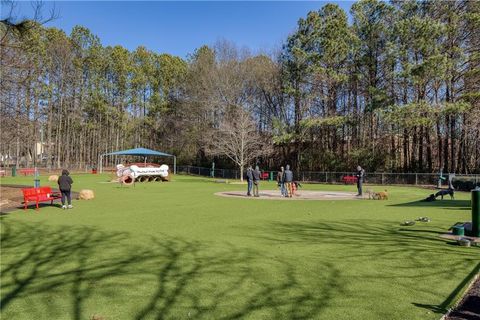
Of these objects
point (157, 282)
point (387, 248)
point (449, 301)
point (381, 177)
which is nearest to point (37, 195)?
point (157, 282)

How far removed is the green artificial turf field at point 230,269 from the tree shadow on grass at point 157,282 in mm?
16

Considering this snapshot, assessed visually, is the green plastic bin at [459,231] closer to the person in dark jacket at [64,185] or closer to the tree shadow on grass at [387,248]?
the tree shadow on grass at [387,248]

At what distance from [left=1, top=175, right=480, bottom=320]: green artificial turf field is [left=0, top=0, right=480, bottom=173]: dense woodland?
14.3 meters

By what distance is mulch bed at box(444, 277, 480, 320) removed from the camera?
15.1 ft

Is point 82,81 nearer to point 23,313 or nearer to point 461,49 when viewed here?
point 461,49

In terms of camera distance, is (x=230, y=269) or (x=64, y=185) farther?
(x=64, y=185)

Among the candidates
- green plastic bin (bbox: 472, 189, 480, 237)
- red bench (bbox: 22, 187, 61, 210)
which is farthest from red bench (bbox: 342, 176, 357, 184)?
green plastic bin (bbox: 472, 189, 480, 237)

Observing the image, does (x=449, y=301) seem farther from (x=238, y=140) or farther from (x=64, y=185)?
(x=238, y=140)

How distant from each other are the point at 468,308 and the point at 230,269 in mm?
3510

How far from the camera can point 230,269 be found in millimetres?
6762

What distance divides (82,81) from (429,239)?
61319 millimetres

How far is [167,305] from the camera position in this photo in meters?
5.09

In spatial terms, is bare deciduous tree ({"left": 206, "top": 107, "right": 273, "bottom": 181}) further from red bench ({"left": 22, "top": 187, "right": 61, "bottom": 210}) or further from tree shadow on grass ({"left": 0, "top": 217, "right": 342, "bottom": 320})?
tree shadow on grass ({"left": 0, "top": 217, "right": 342, "bottom": 320})

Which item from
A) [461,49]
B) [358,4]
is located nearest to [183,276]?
[461,49]
